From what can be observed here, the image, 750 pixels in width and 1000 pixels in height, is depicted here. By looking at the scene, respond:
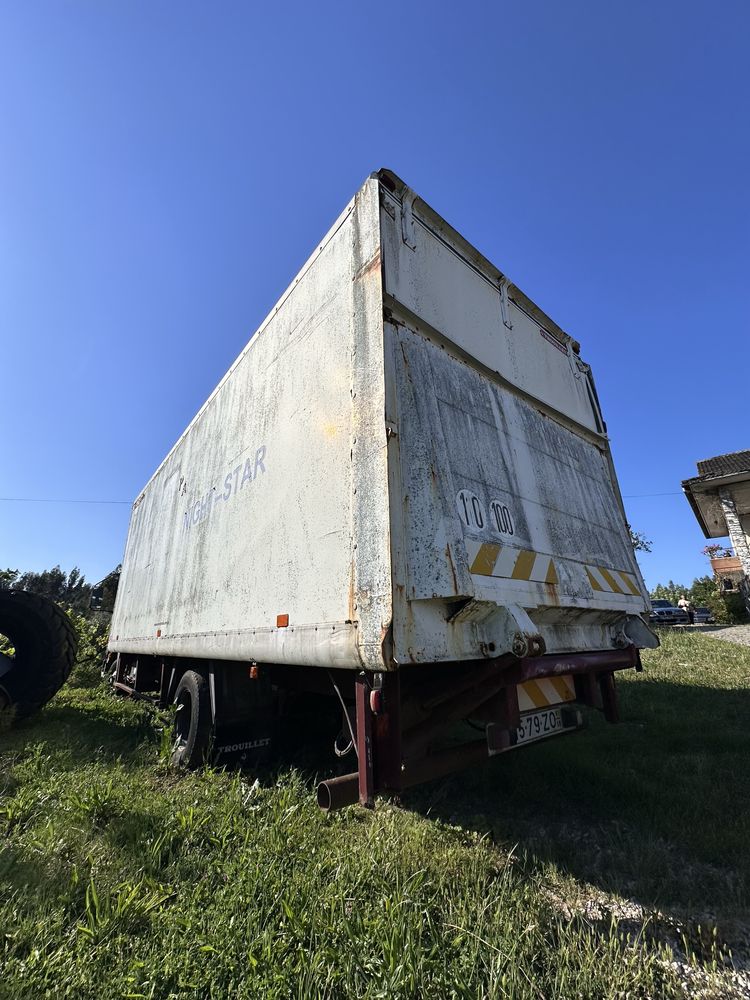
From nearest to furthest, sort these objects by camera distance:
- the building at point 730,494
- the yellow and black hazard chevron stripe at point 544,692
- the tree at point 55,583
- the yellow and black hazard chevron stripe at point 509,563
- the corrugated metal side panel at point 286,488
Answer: the yellow and black hazard chevron stripe at point 509,563
the corrugated metal side panel at point 286,488
the yellow and black hazard chevron stripe at point 544,692
the building at point 730,494
the tree at point 55,583

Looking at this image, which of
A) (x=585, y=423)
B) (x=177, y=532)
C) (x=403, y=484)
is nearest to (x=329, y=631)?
(x=403, y=484)

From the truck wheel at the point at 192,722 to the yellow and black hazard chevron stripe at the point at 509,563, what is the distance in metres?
2.86

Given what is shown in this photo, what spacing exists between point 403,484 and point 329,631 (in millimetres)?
822

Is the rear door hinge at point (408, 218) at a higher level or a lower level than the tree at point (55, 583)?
lower

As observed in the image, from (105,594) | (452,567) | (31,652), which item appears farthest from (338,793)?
(105,594)

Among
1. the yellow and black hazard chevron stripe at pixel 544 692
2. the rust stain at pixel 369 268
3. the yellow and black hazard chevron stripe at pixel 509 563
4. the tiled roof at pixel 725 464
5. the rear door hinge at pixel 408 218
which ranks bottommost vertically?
the yellow and black hazard chevron stripe at pixel 544 692

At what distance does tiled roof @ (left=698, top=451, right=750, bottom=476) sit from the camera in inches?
509

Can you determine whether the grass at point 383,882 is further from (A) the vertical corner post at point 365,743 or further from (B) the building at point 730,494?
(B) the building at point 730,494

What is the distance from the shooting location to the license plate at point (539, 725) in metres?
2.67

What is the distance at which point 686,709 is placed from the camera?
5.53m

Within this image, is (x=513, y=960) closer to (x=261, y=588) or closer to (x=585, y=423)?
(x=261, y=588)

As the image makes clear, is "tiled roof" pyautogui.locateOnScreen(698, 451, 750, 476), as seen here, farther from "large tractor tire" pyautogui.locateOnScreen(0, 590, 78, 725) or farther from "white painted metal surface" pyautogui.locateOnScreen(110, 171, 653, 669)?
"large tractor tire" pyautogui.locateOnScreen(0, 590, 78, 725)

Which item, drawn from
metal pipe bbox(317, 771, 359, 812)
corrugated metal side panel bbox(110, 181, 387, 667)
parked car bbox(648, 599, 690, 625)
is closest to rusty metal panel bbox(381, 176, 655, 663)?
corrugated metal side panel bbox(110, 181, 387, 667)

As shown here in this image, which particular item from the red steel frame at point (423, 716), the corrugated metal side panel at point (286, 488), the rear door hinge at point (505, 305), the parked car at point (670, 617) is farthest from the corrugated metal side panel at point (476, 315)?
the parked car at point (670, 617)
